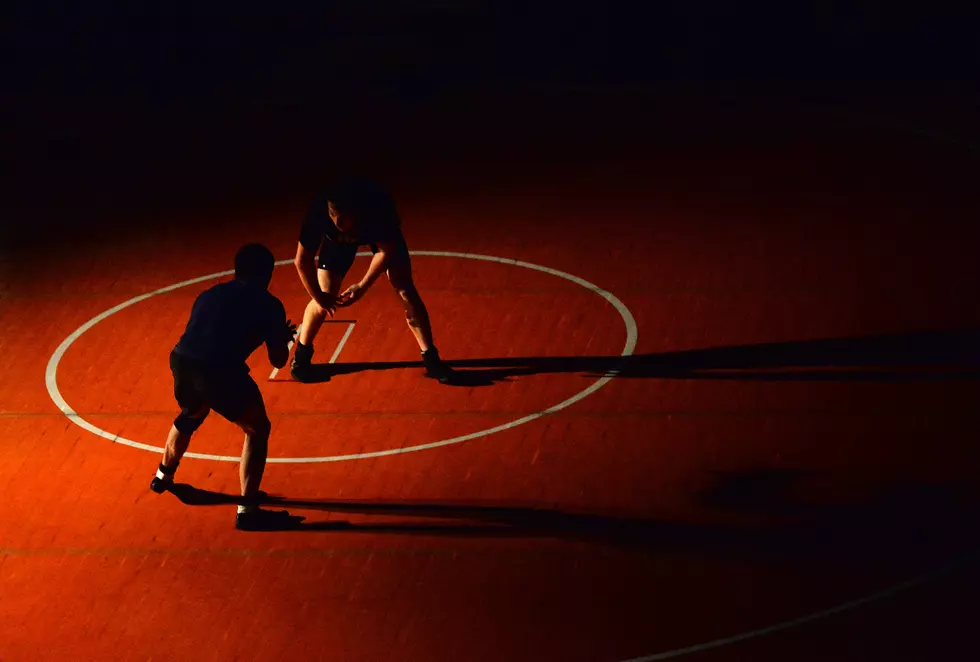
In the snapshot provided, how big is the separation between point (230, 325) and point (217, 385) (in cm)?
35

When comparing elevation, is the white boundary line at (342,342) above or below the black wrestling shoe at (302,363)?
below

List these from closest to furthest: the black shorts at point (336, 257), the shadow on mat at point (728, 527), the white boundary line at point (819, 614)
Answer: the white boundary line at point (819, 614) < the shadow on mat at point (728, 527) < the black shorts at point (336, 257)

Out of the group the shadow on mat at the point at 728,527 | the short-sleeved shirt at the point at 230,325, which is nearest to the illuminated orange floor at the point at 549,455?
the shadow on mat at the point at 728,527

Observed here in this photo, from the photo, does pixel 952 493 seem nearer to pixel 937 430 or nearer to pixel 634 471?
pixel 937 430

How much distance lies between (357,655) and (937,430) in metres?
4.22

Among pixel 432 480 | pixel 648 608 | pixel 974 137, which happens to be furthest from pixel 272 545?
pixel 974 137

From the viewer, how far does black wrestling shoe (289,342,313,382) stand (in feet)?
32.4

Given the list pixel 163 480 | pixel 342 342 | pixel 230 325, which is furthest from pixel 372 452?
pixel 342 342

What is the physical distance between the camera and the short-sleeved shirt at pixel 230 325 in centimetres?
759

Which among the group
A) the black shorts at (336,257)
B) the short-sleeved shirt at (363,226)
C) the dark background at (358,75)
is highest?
the short-sleeved shirt at (363,226)

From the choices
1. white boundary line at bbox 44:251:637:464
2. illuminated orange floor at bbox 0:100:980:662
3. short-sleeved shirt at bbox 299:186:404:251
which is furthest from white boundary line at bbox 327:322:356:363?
white boundary line at bbox 44:251:637:464

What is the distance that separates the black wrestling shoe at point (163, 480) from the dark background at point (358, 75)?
626 centimetres

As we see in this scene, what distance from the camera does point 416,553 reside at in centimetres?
776

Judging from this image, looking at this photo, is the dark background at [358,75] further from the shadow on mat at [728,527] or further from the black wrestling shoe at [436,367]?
the shadow on mat at [728,527]
